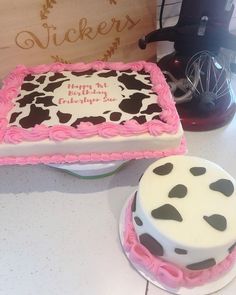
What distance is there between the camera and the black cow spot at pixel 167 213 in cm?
44

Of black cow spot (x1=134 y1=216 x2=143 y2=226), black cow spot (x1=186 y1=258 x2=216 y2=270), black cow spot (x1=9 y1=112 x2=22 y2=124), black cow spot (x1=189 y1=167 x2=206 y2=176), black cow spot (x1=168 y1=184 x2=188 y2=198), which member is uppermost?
black cow spot (x1=9 y1=112 x2=22 y2=124)

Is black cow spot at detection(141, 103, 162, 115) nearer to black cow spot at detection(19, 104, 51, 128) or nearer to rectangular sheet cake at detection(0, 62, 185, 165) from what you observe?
rectangular sheet cake at detection(0, 62, 185, 165)

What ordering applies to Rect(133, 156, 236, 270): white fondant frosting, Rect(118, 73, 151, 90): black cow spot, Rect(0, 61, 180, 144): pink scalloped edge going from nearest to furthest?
Rect(133, 156, 236, 270): white fondant frosting, Rect(0, 61, 180, 144): pink scalloped edge, Rect(118, 73, 151, 90): black cow spot

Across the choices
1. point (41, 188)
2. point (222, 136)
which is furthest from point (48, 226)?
point (222, 136)

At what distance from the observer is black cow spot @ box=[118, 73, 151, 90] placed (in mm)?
631

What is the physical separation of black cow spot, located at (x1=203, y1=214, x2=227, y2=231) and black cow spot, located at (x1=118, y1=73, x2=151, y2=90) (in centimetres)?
31

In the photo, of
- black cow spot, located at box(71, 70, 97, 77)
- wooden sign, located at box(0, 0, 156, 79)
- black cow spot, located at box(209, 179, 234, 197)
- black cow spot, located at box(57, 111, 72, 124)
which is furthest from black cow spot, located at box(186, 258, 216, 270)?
wooden sign, located at box(0, 0, 156, 79)

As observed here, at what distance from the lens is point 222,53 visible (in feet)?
2.49

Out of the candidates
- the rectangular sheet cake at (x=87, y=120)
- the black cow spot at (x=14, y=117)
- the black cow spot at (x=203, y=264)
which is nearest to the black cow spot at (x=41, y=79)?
the rectangular sheet cake at (x=87, y=120)

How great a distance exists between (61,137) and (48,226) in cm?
18

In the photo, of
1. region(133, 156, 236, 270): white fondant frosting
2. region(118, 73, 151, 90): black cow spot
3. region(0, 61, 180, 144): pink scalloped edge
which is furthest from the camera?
region(118, 73, 151, 90): black cow spot

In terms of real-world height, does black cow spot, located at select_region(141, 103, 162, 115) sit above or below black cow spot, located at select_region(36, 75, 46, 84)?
above

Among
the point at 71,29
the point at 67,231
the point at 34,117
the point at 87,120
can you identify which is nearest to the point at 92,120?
the point at 87,120

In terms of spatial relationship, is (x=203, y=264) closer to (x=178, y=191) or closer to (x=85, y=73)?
(x=178, y=191)
